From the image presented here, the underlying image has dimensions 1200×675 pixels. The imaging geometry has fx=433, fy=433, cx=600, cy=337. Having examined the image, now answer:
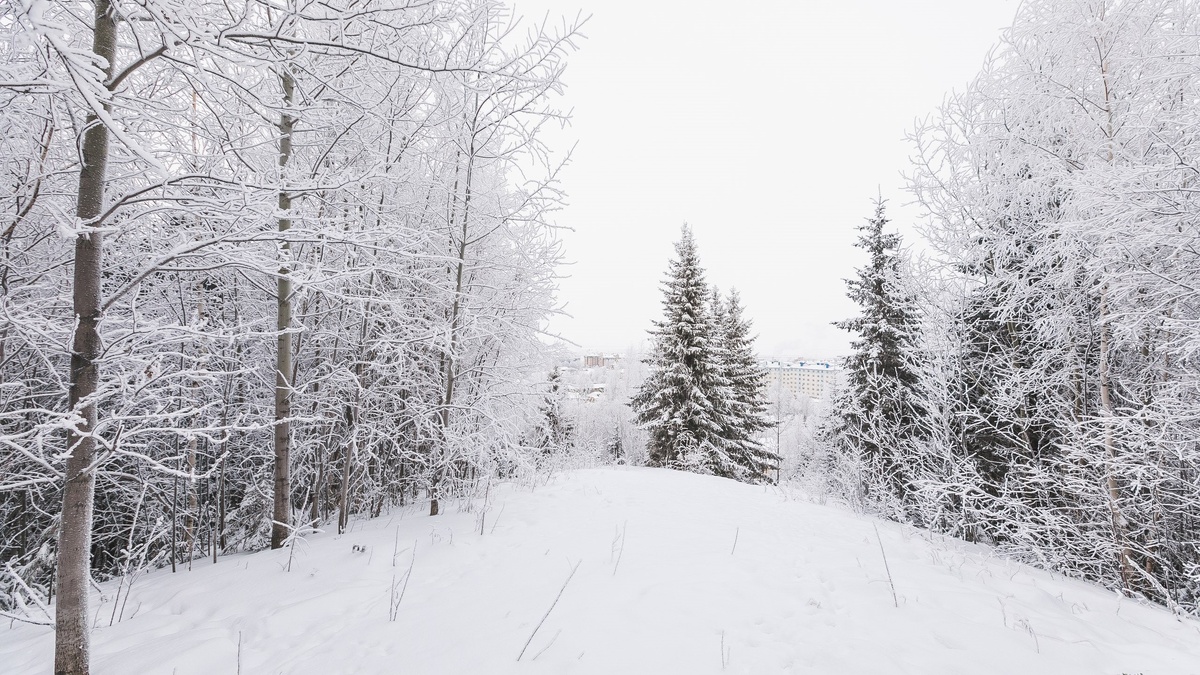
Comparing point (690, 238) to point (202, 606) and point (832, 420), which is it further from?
point (202, 606)

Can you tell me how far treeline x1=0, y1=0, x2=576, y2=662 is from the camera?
335 centimetres

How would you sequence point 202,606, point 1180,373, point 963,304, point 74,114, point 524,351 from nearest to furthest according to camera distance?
point 74,114
point 202,606
point 1180,373
point 524,351
point 963,304

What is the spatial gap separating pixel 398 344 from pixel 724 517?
4900 millimetres

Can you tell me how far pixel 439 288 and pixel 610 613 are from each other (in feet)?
12.9

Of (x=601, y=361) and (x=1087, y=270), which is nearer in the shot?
(x=1087, y=270)

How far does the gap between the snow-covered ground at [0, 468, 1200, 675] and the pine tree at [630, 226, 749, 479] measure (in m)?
11.6

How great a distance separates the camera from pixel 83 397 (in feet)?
7.41

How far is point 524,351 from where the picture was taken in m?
6.58

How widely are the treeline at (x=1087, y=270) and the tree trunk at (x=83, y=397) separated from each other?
7501 mm

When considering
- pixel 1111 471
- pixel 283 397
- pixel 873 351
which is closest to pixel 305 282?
pixel 283 397

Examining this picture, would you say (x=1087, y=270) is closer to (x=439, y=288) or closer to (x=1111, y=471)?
(x=1111, y=471)

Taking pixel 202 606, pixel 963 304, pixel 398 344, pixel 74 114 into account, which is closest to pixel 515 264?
pixel 398 344

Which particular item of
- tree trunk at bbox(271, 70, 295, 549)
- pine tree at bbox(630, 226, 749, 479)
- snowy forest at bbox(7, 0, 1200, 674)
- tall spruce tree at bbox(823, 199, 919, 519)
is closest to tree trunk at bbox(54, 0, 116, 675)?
snowy forest at bbox(7, 0, 1200, 674)

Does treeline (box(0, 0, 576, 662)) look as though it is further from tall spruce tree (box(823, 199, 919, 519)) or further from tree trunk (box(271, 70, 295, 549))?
tall spruce tree (box(823, 199, 919, 519))
